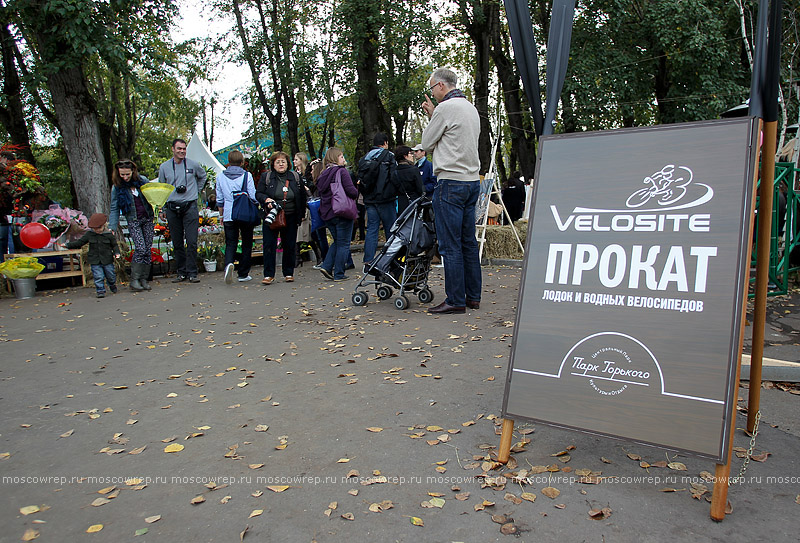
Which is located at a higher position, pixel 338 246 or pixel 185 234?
pixel 185 234

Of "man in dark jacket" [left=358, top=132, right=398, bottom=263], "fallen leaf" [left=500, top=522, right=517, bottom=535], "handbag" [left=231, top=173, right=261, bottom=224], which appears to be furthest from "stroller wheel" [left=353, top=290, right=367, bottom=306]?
"fallen leaf" [left=500, top=522, right=517, bottom=535]

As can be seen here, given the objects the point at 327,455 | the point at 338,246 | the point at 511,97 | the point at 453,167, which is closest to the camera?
the point at 327,455

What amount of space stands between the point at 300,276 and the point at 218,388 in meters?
6.69

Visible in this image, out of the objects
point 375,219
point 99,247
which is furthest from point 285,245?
point 99,247

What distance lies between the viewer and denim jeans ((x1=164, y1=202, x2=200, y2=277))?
10.8m

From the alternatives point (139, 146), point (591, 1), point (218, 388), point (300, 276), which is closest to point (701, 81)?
point (591, 1)

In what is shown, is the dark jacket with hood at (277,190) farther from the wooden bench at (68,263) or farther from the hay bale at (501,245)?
the hay bale at (501,245)

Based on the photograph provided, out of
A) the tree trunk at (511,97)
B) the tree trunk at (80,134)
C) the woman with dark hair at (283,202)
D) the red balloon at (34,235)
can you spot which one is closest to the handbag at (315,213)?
the woman with dark hair at (283,202)

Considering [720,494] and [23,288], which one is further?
[23,288]

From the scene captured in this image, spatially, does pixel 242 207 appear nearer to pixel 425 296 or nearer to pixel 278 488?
pixel 425 296

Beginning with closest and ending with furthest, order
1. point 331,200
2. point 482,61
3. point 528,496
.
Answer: point 528,496 → point 331,200 → point 482,61

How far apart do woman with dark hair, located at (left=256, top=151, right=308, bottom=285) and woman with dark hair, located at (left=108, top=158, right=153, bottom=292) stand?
1884 millimetres

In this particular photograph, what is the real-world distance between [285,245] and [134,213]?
7.99ft

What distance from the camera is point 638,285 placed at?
9.86ft
